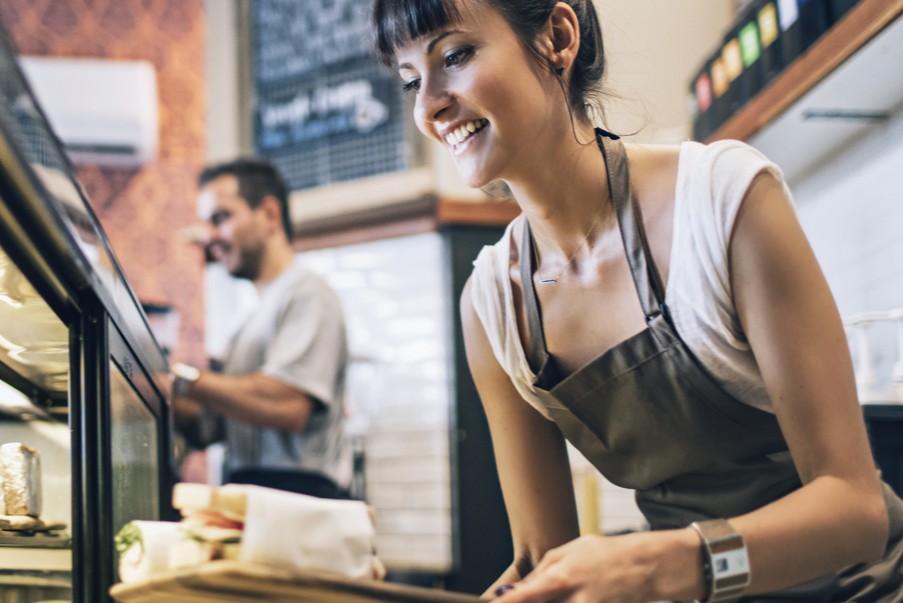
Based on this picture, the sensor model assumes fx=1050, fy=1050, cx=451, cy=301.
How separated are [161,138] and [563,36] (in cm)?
408

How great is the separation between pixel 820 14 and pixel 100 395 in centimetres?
191

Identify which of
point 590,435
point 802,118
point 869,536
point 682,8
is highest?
point 682,8

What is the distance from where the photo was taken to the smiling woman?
99 cm

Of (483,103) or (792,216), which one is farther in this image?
(483,103)

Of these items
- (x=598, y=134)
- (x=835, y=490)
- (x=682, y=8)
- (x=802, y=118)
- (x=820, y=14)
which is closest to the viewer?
(x=835, y=490)

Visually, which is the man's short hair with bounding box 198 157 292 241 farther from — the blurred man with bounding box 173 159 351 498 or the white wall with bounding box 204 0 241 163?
the white wall with bounding box 204 0 241 163

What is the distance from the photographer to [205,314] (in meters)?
5.00

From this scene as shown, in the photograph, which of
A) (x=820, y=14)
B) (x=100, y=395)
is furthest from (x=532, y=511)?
(x=820, y=14)

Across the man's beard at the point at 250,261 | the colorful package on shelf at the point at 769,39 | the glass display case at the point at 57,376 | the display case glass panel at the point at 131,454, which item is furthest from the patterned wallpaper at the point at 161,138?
the glass display case at the point at 57,376

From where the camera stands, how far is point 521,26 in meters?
1.26

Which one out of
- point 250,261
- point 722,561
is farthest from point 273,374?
point 722,561

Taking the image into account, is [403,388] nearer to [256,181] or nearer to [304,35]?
[256,181]

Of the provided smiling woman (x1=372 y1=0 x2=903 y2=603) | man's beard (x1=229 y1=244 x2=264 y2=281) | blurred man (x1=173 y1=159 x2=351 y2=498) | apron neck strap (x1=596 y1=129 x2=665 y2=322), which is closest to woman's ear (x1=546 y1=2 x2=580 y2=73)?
smiling woman (x1=372 y1=0 x2=903 y2=603)

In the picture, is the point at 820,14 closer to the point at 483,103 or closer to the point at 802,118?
the point at 802,118
